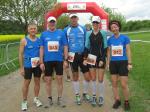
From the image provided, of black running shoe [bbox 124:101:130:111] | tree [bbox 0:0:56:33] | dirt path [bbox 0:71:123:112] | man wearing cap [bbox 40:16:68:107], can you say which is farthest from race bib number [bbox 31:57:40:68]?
tree [bbox 0:0:56:33]

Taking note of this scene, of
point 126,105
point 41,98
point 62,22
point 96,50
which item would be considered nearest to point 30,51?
point 96,50

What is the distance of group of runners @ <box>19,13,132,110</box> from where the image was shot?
9484 millimetres

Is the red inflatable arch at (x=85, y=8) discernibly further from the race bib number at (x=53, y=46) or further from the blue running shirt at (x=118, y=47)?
the blue running shirt at (x=118, y=47)

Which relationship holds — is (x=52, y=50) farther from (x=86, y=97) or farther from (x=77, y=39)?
(x=86, y=97)

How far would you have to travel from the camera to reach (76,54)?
1009cm

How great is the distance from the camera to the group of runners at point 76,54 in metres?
9.48

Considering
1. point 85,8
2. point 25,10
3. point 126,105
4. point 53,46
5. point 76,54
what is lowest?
point 126,105

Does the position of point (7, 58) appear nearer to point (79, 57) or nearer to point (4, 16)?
point (79, 57)

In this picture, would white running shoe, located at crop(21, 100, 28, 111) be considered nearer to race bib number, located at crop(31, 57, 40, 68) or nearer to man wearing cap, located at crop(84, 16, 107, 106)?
race bib number, located at crop(31, 57, 40, 68)

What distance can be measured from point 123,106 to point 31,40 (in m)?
2.65

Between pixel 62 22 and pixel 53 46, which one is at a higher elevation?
pixel 62 22

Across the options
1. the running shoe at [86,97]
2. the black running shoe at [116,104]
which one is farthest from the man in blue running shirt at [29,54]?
the black running shoe at [116,104]

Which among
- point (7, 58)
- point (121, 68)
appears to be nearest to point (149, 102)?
point (121, 68)

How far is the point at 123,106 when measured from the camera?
31.3 feet
